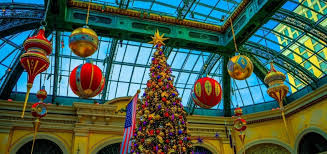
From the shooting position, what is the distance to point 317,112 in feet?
42.3

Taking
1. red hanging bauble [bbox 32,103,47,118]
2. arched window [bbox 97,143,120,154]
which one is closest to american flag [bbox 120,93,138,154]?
red hanging bauble [bbox 32,103,47,118]

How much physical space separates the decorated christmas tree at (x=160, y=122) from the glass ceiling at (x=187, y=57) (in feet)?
18.4

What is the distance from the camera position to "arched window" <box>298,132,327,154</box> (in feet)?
43.5

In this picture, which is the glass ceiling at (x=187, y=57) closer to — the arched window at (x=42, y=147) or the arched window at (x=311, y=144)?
the arched window at (x=311, y=144)

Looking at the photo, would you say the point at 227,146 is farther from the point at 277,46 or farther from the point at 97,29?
the point at 97,29

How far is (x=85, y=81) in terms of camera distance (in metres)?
6.75

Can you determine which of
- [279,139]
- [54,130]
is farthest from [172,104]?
[279,139]

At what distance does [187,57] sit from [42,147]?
10112 mm

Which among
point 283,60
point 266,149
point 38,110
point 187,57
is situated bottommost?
point 266,149

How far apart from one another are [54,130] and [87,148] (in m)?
1.99

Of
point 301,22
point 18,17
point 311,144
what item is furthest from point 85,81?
point 311,144

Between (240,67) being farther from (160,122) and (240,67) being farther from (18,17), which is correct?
(18,17)

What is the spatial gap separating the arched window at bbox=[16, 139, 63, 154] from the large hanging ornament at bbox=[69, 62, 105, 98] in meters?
7.76

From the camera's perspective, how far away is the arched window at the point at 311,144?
13.3 metres
